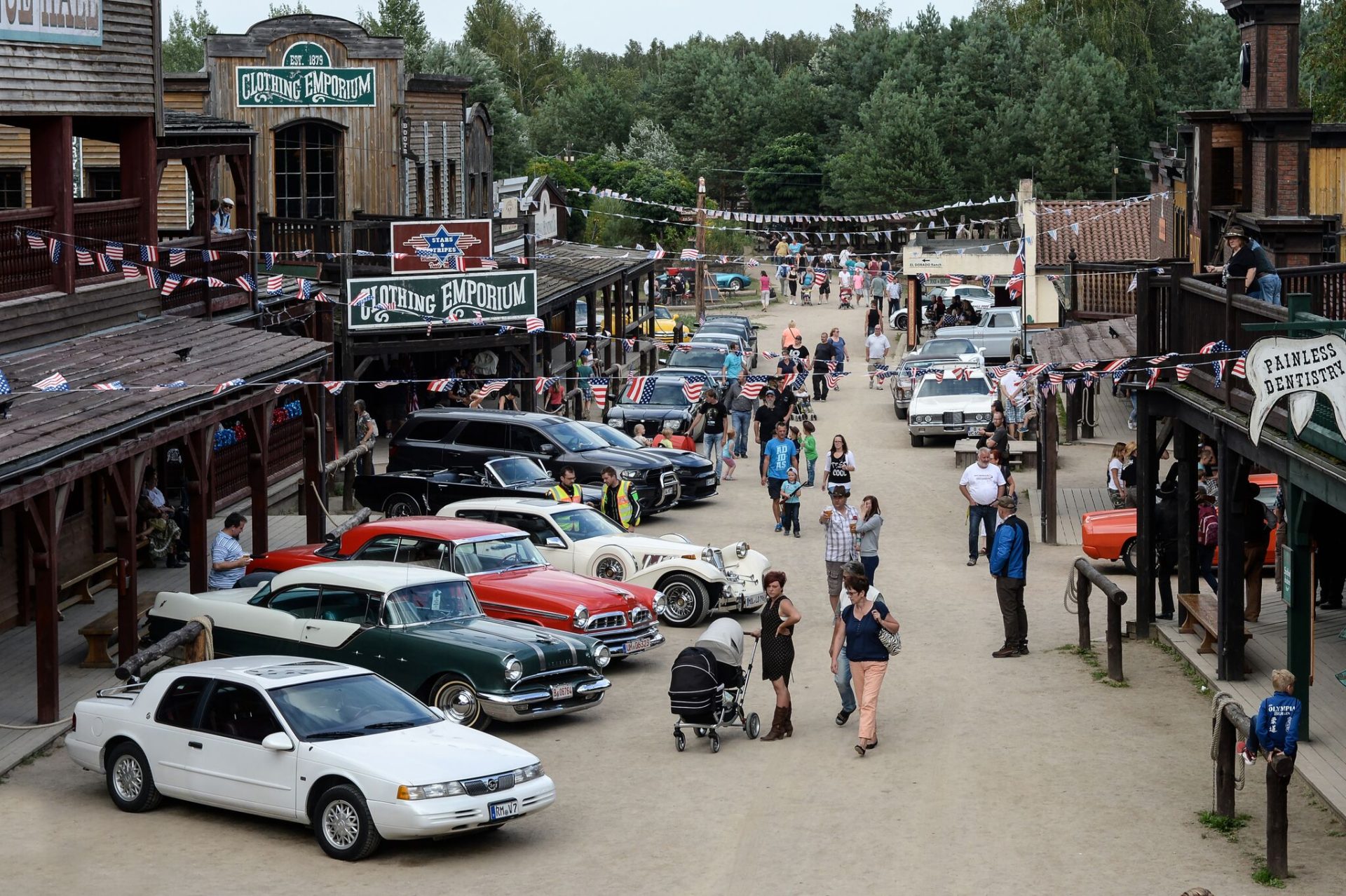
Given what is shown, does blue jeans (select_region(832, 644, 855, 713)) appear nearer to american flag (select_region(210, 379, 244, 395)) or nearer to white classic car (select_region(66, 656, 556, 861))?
white classic car (select_region(66, 656, 556, 861))

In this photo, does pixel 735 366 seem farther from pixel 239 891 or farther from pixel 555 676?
pixel 239 891

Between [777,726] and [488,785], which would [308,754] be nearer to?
[488,785]

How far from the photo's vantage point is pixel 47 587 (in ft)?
49.0

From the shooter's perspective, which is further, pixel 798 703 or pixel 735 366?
pixel 735 366

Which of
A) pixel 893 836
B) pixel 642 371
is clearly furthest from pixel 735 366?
pixel 893 836

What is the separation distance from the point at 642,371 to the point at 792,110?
182 ft

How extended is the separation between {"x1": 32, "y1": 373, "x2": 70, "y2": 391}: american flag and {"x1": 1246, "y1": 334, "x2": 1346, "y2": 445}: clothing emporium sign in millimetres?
11669

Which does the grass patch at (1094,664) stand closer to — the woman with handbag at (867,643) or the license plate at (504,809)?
the woman with handbag at (867,643)

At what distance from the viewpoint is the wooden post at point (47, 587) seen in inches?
579

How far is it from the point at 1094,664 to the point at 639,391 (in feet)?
58.0

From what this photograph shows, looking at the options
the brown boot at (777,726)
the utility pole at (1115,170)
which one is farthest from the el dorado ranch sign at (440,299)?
the utility pole at (1115,170)

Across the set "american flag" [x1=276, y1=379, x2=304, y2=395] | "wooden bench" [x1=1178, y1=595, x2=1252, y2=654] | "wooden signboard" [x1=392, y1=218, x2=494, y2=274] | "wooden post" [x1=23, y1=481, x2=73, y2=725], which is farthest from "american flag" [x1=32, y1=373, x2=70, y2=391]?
"wooden signboard" [x1=392, y1=218, x2=494, y2=274]

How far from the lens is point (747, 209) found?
95812 millimetres

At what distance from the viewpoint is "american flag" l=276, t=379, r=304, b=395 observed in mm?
20578
